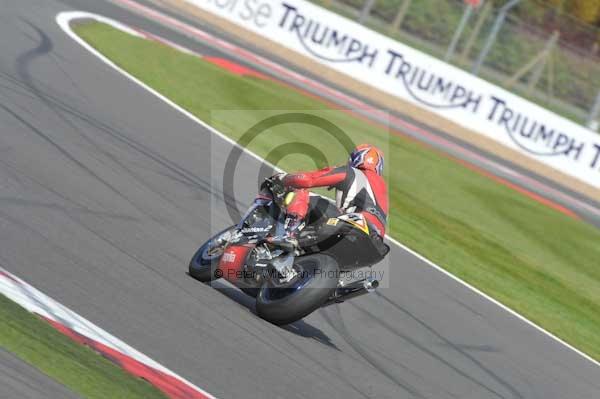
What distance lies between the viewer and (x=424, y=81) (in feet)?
79.3

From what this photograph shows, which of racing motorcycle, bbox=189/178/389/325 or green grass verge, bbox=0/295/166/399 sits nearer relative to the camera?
green grass verge, bbox=0/295/166/399

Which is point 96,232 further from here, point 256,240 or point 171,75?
point 171,75

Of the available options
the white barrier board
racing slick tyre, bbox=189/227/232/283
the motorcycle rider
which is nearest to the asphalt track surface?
racing slick tyre, bbox=189/227/232/283

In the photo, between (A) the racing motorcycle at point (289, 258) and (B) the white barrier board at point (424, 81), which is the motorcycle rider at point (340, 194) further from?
(B) the white barrier board at point (424, 81)

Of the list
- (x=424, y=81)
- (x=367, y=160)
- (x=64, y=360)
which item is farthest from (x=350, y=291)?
(x=424, y=81)

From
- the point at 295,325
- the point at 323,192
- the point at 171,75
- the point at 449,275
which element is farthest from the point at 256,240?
the point at 171,75

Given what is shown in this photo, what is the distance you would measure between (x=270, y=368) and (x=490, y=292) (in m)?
5.51

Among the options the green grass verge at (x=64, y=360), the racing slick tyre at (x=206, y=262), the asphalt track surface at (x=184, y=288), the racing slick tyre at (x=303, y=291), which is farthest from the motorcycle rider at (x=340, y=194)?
the green grass verge at (x=64, y=360)

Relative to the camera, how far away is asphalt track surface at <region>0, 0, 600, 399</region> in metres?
6.59

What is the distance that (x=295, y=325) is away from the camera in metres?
7.85

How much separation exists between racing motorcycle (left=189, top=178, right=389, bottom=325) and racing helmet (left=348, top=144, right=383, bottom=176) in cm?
41

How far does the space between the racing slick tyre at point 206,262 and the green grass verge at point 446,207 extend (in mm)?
3363

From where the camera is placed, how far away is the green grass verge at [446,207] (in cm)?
1227

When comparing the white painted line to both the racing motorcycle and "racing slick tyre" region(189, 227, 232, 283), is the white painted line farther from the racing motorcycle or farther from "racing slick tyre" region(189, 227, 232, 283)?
"racing slick tyre" region(189, 227, 232, 283)
